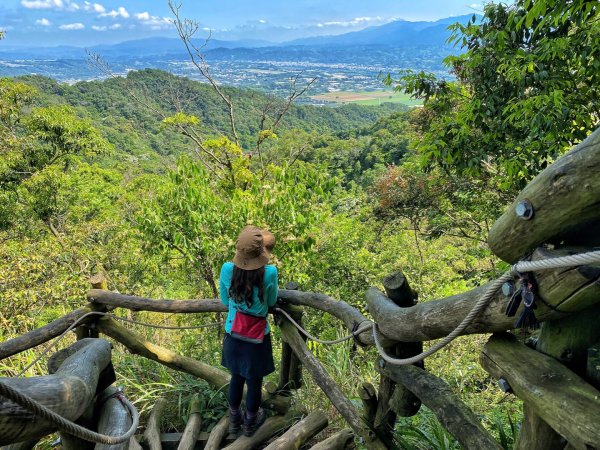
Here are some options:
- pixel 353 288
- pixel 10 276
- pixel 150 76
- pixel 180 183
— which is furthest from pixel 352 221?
pixel 150 76

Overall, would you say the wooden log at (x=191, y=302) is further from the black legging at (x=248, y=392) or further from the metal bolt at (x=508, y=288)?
the metal bolt at (x=508, y=288)

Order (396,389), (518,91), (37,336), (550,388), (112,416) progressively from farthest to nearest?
1. (518,91)
2. (37,336)
3. (396,389)
4. (112,416)
5. (550,388)

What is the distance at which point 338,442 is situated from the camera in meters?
2.81

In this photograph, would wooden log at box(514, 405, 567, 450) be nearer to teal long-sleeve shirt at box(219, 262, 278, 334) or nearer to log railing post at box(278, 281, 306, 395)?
teal long-sleeve shirt at box(219, 262, 278, 334)

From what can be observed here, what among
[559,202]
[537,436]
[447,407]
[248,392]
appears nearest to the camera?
[559,202]

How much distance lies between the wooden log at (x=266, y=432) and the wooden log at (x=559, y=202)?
2364mm

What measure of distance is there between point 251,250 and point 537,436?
1825 mm

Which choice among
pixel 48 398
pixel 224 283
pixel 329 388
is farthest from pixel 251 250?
pixel 48 398

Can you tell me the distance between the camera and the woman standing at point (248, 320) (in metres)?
2.92

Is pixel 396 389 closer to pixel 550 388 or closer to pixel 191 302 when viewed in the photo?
pixel 550 388

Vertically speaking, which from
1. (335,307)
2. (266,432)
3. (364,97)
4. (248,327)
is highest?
(335,307)

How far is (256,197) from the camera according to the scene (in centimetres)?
655

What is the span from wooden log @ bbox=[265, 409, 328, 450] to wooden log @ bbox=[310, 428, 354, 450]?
128mm

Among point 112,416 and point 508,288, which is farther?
point 112,416
